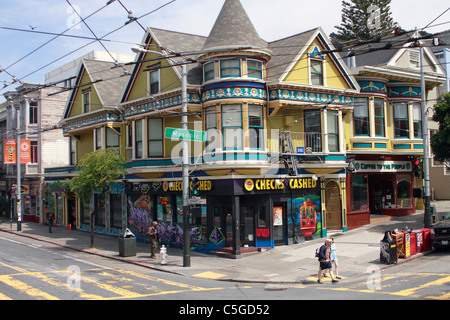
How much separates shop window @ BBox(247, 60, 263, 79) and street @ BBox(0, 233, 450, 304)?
10.1 metres

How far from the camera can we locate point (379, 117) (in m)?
27.7

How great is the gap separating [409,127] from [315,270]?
48.7 ft

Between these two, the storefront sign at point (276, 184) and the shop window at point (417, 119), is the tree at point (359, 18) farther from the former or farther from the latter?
the storefront sign at point (276, 184)

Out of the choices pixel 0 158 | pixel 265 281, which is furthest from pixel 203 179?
pixel 0 158

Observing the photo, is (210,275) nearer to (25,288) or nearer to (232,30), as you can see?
(25,288)

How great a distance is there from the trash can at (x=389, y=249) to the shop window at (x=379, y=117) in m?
11.3

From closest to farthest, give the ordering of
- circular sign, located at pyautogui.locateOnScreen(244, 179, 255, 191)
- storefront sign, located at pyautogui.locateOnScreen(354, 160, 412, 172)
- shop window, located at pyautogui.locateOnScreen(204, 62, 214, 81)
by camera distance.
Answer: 1. circular sign, located at pyautogui.locateOnScreen(244, 179, 255, 191)
2. shop window, located at pyautogui.locateOnScreen(204, 62, 214, 81)
3. storefront sign, located at pyautogui.locateOnScreen(354, 160, 412, 172)

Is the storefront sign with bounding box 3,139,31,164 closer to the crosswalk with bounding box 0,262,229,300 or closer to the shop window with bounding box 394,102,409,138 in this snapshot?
the crosswalk with bounding box 0,262,229,300

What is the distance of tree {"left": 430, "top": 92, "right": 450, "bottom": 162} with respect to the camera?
79.8ft

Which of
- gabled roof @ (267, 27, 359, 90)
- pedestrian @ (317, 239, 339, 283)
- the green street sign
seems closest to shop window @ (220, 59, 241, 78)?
gabled roof @ (267, 27, 359, 90)

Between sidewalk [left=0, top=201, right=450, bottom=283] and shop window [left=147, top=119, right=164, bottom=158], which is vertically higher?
shop window [left=147, top=119, right=164, bottom=158]

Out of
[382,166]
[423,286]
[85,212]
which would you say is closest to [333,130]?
[382,166]

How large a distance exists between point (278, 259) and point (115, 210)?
47.1 ft
